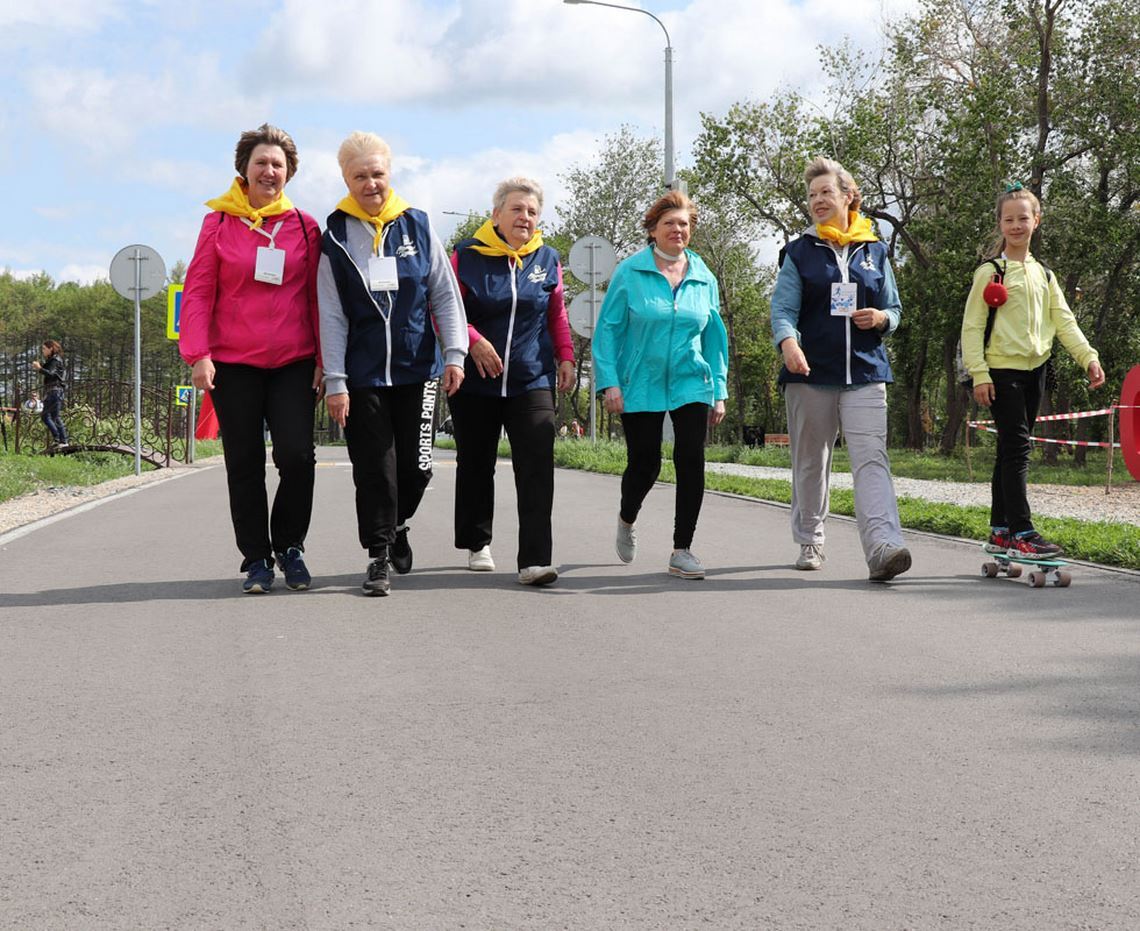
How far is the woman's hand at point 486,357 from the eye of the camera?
7277mm

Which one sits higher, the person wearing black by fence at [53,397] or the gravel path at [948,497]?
the person wearing black by fence at [53,397]

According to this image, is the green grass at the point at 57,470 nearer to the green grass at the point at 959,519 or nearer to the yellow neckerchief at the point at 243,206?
the green grass at the point at 959,519

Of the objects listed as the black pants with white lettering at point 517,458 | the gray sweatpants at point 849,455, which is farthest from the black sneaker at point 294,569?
the gray sweatpants at point 849,455

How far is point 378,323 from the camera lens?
696 centimetres

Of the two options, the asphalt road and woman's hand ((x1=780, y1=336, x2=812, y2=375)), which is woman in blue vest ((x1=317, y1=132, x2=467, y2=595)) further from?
woman's hand ((x1=780, y1=336, x2=812, y2=375))

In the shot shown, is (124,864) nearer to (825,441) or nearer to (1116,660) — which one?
(1116,660)

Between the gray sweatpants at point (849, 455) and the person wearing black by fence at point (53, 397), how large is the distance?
16.0 m

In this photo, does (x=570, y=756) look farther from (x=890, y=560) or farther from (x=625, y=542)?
(x=625, y=542)

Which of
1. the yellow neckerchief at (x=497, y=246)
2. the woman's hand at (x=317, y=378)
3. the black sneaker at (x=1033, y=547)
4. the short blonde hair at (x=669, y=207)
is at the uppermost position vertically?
the short blonde hair at (x=669, y=207)

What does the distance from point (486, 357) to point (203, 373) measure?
1392 millimetres

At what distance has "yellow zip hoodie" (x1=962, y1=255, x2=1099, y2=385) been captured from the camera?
7.59 meters

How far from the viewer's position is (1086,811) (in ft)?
11.2

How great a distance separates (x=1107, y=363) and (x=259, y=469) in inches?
1196

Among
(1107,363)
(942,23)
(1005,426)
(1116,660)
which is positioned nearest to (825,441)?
(1005,426)
